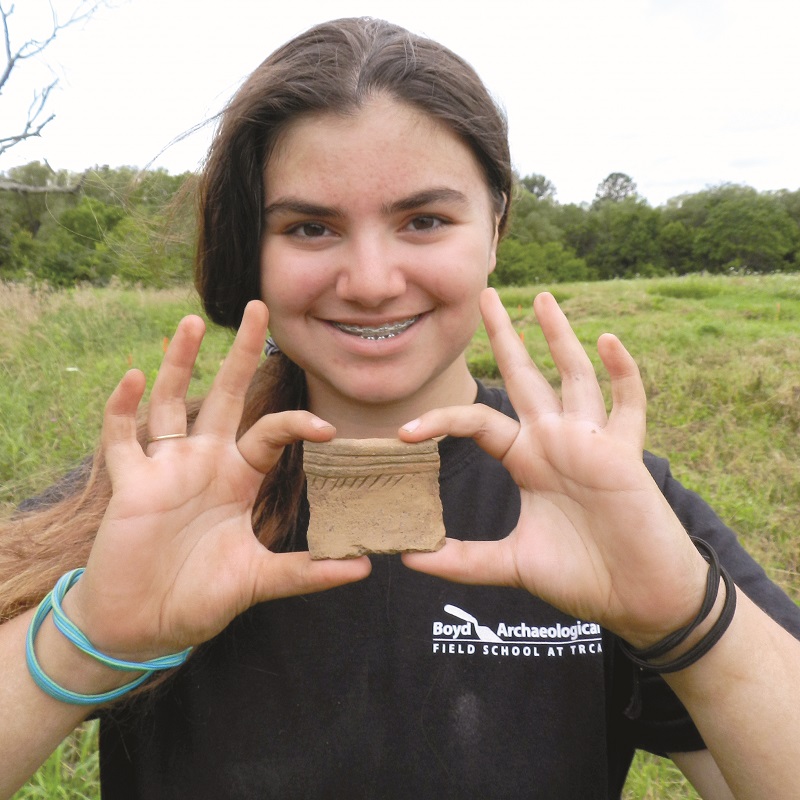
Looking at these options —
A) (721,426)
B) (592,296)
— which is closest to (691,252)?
(592,296)

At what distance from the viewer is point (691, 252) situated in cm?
4722

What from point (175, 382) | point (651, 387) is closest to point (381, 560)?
point (175, 382)

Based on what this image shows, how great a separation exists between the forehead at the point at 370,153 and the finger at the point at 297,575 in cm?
89

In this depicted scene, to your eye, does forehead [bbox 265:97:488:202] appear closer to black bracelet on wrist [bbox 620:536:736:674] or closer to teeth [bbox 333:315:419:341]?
teeth [bbox 333:315:419:341]

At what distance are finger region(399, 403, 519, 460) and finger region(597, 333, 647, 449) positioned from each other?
241 mm

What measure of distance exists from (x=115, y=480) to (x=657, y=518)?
1.12m

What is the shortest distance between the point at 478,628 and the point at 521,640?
0.37 feet

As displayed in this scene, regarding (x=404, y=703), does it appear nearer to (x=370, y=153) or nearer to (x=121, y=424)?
(x=121, y=424)

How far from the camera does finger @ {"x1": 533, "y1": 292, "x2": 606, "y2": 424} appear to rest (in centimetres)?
140

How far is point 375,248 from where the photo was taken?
1594 millimetres

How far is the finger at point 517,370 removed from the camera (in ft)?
4.89

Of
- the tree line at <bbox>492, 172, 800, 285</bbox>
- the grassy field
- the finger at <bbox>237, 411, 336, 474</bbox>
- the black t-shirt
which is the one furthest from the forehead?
the tree line at <bbox>492, 172, 800, 285</bbox>

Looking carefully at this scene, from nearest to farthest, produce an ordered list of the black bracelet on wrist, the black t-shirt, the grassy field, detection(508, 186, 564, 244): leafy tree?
the black bracelet on wrist < the black t-shirt < the grassy field < detection(508, 186, 564, 244): leafy tree

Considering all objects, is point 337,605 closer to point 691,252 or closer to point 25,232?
point 25,232
